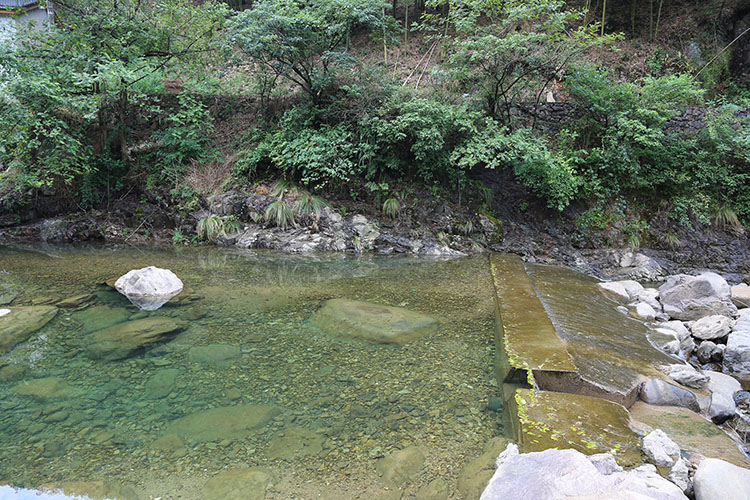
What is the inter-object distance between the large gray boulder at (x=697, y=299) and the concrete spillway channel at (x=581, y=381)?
1.09m

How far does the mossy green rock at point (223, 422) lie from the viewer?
2432mm

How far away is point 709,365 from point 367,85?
820 centimetres

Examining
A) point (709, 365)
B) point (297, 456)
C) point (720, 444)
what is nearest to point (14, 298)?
point (297, 456)

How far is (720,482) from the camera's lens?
1764 mm

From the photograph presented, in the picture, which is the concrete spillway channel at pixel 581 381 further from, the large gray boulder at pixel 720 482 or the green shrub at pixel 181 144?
the green shrub at pixel 181 144

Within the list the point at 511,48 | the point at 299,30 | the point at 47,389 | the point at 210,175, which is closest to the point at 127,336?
the point at 47,389

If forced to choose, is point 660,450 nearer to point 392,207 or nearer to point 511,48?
point 392,207

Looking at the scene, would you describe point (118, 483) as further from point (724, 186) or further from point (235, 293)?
point (724, 186)

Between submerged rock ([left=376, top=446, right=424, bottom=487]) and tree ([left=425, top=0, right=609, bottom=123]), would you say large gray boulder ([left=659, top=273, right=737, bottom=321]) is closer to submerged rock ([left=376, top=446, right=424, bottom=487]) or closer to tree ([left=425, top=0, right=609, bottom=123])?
submerged rock ([left=376, top=446, right=424, bottom=487])

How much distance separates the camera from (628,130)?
27.0ft

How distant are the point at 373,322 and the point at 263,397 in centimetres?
149

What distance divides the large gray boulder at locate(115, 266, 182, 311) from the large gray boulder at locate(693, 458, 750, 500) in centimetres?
501

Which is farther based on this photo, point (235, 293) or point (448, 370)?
point (235, 293)

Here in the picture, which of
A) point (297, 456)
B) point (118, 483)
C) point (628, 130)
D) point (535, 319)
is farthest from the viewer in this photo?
point (628, 130)
